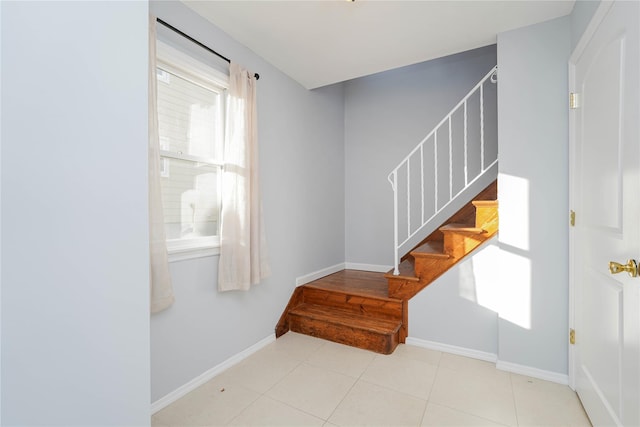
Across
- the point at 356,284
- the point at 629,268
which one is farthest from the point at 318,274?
the point at 629,268

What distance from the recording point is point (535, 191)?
2041mm

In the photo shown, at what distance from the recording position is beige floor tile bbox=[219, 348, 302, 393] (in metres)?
2.00

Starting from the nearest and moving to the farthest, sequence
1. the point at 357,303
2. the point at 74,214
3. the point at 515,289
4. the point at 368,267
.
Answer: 1. the point at 74,214
2. the point at 515,289
3. the point at 357,303
4. the point at 368,267

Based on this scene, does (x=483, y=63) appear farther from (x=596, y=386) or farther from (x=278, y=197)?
(x=596, y=386)

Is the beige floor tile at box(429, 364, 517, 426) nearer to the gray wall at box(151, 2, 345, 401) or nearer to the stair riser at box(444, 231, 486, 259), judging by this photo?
the stair riser at box(444, 231, 486, 259)

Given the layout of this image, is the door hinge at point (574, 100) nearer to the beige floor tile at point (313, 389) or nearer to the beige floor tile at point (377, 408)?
the beige floor tile at point (377, 408)

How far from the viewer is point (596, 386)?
5.02 ft

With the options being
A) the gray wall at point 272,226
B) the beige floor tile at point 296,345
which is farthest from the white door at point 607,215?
the gray wall at point 272,226

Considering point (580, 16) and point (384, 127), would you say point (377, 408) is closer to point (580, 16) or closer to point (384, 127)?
point (580, 16)

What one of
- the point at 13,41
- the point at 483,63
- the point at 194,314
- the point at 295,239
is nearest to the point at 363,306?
the point at 295,239

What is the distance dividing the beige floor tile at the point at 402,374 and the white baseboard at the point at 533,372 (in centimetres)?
48

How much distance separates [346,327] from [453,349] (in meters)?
0.87

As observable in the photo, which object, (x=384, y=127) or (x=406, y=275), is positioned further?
(x=384, y=127)

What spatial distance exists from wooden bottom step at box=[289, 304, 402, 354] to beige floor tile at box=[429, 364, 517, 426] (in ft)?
1.44
